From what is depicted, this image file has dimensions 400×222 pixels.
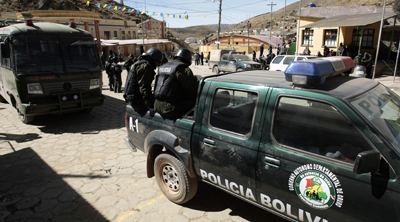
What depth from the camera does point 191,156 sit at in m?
3.16

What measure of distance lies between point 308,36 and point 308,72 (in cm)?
2472

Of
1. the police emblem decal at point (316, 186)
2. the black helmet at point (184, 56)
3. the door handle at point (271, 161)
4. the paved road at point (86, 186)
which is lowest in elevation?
the paved road at point (86, 186)

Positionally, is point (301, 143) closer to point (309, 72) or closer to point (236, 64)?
point (309, 72)

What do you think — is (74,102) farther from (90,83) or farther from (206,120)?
(206,120)

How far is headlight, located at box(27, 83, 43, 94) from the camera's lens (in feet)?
20.8

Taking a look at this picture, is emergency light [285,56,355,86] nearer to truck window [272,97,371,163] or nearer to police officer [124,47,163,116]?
truck window [272,97,371,163]

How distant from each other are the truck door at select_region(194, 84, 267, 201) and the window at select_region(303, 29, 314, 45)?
929 inches

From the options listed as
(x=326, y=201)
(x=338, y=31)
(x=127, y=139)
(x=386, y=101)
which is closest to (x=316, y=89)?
(x=386, y=101)

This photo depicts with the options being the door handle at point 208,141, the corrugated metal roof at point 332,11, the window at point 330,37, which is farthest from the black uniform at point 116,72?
the corrugated metal roof at point 332,11

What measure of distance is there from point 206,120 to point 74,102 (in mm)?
5364

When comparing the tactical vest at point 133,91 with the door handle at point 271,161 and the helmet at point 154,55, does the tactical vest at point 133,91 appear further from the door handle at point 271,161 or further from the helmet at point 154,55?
the door handle at point 271,161

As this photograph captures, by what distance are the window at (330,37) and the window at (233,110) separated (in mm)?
22891

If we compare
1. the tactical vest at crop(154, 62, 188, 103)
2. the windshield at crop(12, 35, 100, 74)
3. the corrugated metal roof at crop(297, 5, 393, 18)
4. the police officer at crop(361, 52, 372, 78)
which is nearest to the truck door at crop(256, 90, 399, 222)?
the tactical vest at crop(154, 62, 188, 103)

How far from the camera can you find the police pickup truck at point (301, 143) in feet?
6.36
